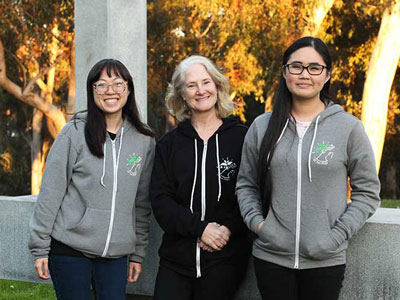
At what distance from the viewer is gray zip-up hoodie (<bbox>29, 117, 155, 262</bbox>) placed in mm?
3229

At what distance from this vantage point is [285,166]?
115 inches

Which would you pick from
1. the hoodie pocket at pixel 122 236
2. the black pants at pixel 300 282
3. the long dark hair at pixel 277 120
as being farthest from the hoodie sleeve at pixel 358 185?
the hoodie pocket at pixel 122 236

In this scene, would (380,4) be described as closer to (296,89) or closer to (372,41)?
(372,41)

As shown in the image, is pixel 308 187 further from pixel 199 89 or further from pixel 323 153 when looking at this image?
pixel 199 89

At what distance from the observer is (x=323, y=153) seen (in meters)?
2.88

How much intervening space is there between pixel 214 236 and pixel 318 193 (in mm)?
572

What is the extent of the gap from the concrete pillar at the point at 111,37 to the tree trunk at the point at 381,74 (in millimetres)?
8874

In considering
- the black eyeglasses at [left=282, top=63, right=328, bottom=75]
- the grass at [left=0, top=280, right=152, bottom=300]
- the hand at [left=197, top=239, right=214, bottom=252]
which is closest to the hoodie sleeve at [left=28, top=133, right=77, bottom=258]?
the hand at [left=197, top=239, right=214, bottom=252]

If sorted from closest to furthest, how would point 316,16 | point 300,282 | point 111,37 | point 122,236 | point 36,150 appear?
1. point 300,282
2. point 122,236
3. point 111,37
4. point 316,16
5. point 36,150

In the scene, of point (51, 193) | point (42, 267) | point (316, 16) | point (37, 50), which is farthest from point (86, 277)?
point (37, 50)

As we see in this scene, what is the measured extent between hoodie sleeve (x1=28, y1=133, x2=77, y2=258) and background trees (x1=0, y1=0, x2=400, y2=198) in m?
9.55

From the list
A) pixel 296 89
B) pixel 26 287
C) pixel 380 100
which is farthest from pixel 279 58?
pixel 296 89

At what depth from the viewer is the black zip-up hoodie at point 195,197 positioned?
10.4 ft

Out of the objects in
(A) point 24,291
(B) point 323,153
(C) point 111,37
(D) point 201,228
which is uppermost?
(C) point 111,37
